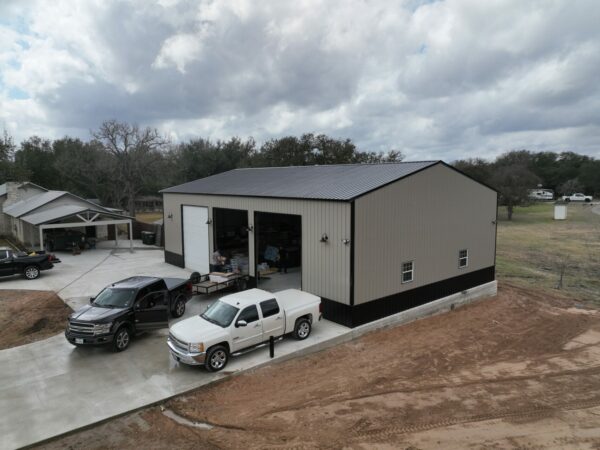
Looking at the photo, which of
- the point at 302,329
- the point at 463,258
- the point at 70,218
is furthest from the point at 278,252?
the point at 70,218

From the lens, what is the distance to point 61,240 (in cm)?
2870

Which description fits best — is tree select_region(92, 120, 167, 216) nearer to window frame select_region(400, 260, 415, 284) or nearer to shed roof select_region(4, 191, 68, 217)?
shed roof select_region(4, 191, 68, 217)

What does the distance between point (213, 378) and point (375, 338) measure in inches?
223

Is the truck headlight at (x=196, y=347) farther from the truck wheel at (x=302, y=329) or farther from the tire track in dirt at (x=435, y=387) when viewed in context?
the truck wheel at (x=302, y=329)

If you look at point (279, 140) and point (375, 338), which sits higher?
point (279, 140)

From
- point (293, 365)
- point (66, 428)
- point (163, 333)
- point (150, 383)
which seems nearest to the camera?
point (66, 428)

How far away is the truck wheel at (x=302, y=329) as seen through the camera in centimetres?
1259

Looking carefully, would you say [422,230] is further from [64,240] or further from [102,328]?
[64,240]

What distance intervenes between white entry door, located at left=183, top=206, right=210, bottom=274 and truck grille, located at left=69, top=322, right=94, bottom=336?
31.2ft

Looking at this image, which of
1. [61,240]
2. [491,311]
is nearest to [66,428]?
[491,311]

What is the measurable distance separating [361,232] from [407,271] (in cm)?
315

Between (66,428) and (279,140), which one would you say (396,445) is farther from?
(279,140)

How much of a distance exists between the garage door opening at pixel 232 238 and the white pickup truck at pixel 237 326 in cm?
645

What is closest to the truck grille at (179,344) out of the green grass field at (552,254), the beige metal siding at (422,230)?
the beige metal siding at (422,230)
